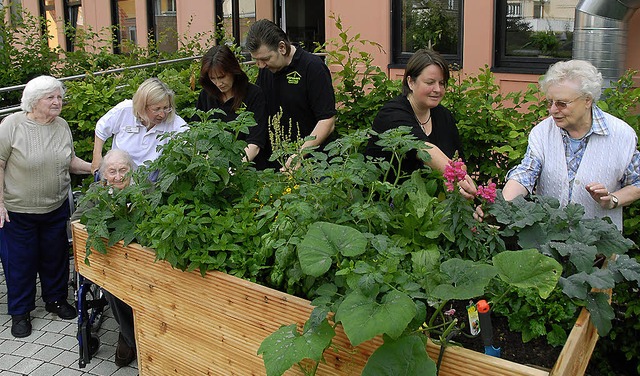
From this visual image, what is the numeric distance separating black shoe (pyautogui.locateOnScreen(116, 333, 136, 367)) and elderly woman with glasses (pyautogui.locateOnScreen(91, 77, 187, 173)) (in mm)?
1105

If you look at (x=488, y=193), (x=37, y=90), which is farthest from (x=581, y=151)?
(x=37, y=90)

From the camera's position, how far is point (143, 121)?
454 cm

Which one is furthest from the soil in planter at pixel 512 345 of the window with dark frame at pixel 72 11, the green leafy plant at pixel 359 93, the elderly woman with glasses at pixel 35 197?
the window with dark frame at pixel 72 11

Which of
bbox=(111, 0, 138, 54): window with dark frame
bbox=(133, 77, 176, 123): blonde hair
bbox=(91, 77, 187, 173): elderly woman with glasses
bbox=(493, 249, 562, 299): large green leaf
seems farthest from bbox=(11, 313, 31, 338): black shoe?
bbox=(111, 0, 138, 54): window with dark frame

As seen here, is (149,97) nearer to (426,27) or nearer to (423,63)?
(423,63)

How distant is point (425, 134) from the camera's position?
354cm

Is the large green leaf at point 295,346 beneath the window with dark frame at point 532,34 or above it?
beneath

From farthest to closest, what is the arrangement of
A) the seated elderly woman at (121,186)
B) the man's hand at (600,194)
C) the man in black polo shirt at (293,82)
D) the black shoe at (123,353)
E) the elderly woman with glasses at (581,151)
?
the man in black polo shirt at (293,82) → the black shoe at (123,353) → the seated elderly woman at (121,186) → the elderly woman with glasses at (581,151) → the man's hand at (600,194)

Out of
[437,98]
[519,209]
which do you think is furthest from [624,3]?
[519,209]

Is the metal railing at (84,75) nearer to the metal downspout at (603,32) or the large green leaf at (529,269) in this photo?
the metal downspout at (603,32)

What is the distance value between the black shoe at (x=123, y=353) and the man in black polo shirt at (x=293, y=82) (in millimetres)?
1345

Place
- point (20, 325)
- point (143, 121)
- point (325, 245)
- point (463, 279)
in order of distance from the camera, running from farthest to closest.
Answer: point (20, 325) < point (143, 121) < point (325, 245) < point (463, 279)

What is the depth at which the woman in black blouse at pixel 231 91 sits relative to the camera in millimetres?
4293

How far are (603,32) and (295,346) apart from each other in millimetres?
4547
